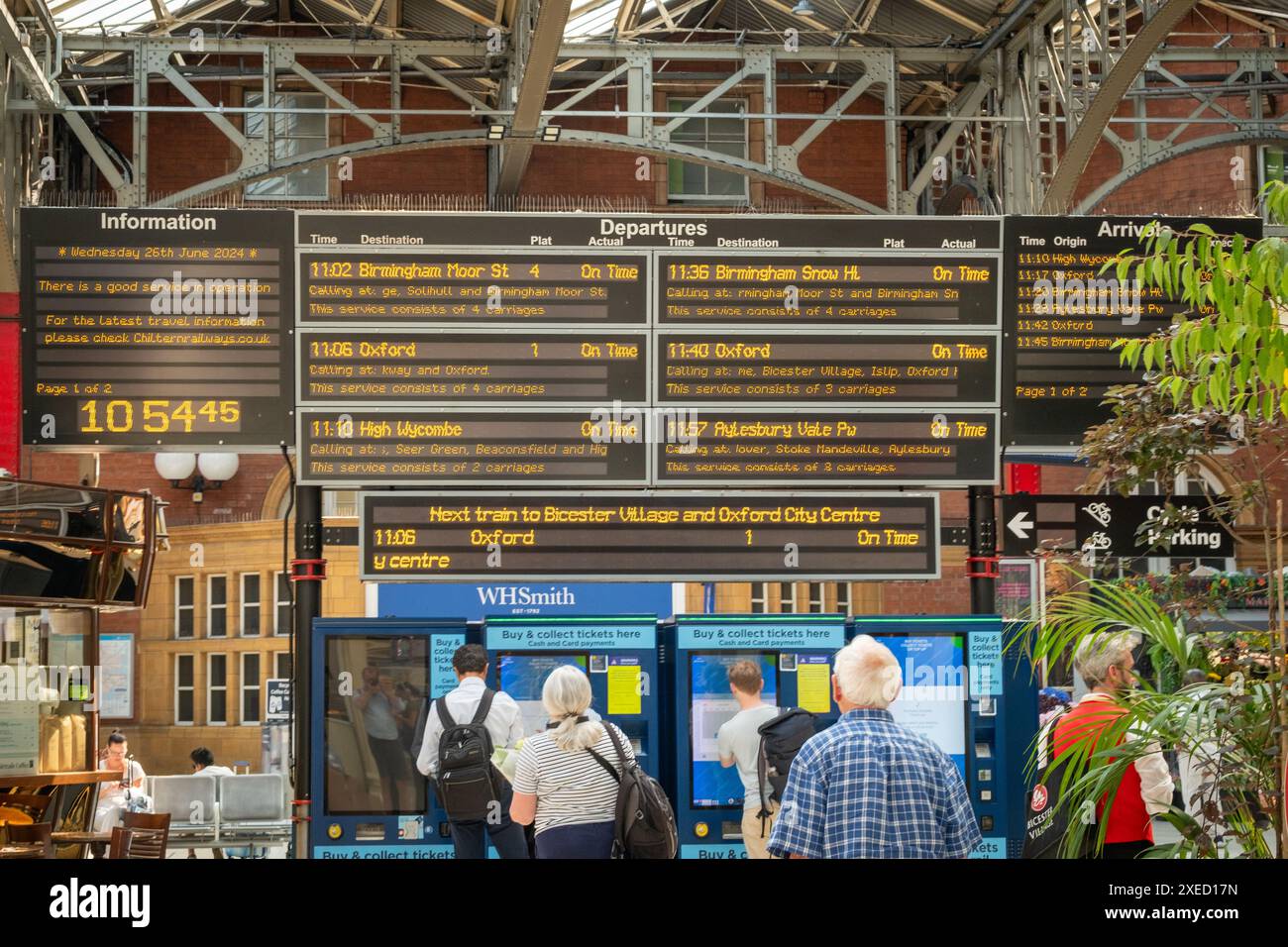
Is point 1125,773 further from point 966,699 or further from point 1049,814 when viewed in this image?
point 966,699

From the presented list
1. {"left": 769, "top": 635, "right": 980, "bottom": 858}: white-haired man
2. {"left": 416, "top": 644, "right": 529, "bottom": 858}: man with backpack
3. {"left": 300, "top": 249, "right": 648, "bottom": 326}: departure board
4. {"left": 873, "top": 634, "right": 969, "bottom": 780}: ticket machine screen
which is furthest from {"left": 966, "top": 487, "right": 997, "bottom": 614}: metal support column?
{"left": 769, "top": 635, "right": 980, "bottom": 858}: white-haired man

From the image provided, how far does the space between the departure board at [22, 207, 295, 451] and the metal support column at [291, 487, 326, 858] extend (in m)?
0.54

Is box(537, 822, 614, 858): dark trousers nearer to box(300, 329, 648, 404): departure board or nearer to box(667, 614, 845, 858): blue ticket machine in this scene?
box(667, 614, 845, 858): blue ticket machine

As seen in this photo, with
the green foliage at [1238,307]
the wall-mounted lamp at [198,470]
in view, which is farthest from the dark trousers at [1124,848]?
the wall-mounted lamp at [198,470]

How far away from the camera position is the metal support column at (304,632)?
9477 mm

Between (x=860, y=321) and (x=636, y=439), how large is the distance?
1.58m

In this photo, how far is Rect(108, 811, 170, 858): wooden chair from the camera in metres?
9.67

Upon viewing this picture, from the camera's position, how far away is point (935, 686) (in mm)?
9680

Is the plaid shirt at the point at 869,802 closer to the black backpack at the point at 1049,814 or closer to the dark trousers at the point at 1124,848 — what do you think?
the black backpack at the point at 1049,814

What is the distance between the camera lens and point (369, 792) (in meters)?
9.44

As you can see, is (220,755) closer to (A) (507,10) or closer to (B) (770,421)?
(A) (507,10)

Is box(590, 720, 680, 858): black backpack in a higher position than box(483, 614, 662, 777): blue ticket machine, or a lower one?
lower
